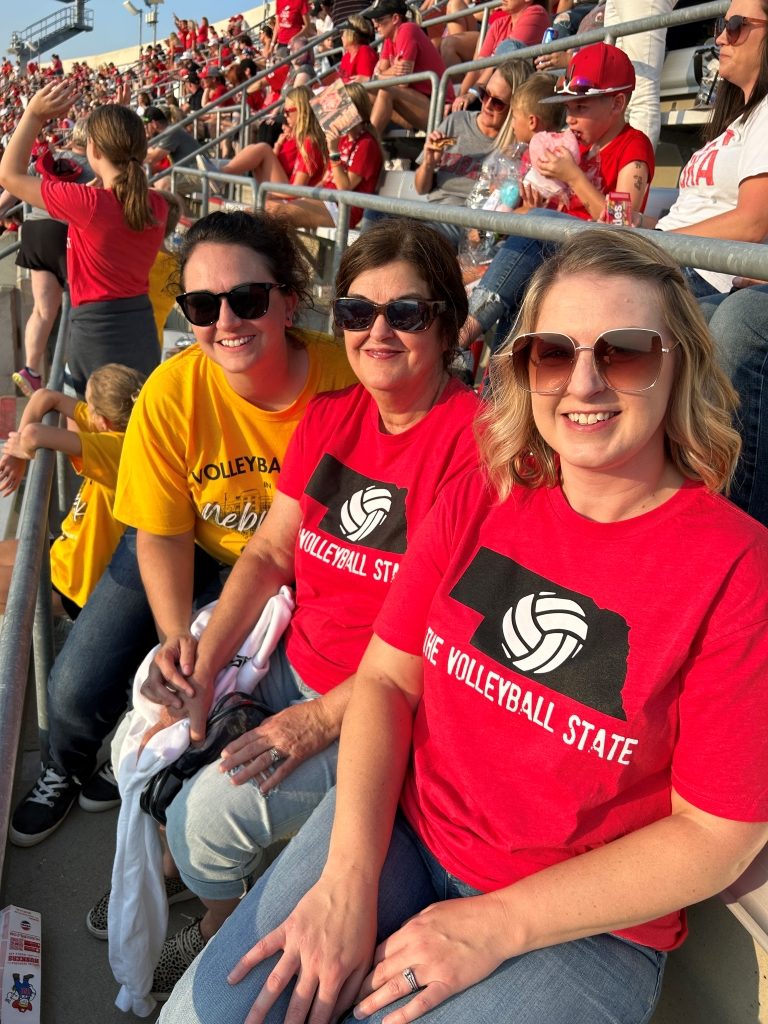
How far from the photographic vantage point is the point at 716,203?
279 centimetres

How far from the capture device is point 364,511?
2.07 meters

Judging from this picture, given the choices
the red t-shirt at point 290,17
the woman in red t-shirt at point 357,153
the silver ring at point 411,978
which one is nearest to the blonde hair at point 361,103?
the woman in red t-shirt at point 357,153

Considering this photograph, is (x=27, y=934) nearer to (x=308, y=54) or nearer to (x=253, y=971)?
(x=253, y=971)

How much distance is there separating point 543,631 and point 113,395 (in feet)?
7.82

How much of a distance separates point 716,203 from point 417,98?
18.0ft

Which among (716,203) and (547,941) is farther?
(716,203)

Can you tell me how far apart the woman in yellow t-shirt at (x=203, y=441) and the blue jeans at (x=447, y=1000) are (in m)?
0.86

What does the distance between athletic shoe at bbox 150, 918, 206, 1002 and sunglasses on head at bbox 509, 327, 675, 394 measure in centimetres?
174

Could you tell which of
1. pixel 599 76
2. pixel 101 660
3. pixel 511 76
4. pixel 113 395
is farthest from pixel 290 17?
pixel 101 660

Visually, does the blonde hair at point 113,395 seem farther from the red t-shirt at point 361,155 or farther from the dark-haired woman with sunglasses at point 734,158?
the red t-shirt at point 361,155

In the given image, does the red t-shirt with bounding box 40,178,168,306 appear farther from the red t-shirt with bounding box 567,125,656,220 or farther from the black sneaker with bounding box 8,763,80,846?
the black sneaker with bounding box 8,763,80,846

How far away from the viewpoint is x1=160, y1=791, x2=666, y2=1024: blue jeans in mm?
1347

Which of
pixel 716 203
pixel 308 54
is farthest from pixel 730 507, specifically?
pixel 308 54

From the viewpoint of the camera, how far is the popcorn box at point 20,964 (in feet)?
6.59
